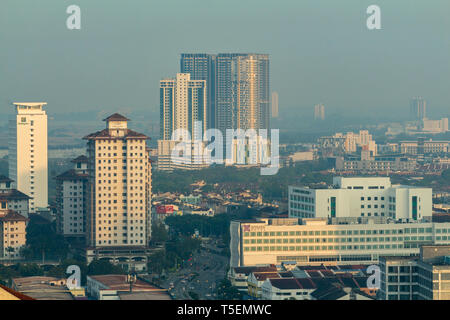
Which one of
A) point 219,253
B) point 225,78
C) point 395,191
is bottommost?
point 219,253

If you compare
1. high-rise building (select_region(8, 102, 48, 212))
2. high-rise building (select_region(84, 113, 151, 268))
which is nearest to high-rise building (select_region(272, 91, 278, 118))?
high-rise building (select_region(8, 102, 48, 212))

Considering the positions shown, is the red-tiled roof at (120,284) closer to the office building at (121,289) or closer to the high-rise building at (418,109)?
the office building at (121,289)

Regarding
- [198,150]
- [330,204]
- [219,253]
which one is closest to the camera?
[330,204]

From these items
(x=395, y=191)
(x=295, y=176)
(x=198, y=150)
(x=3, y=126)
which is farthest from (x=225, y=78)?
(x=395, y=191)

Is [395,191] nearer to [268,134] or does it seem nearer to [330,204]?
[330,204]

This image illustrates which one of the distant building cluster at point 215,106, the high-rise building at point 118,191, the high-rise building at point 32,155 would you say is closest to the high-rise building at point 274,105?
the distant building cluster at point 215,106

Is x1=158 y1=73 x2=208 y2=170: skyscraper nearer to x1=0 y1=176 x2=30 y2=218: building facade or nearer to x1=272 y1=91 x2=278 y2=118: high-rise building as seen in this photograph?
x1=272 y1=91 x2=278 y2=118: high-rise building
